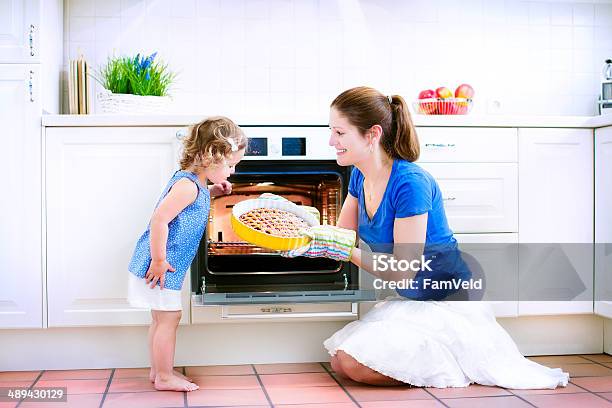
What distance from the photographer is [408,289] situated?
2.51 meters

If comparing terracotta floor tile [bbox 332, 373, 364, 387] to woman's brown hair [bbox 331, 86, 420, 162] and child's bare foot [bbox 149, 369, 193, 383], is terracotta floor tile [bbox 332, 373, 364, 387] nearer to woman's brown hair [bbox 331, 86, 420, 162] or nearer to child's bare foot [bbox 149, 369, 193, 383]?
child's bare foot [bbox 149, 369, 193, 383]

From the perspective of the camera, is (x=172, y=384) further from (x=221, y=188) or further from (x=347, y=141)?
(x=347, y=141)

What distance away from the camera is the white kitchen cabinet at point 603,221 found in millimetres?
2875

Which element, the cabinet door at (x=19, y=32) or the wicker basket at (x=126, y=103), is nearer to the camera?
the cabinet door at (x=19, y=32)

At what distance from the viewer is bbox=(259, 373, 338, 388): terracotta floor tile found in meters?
2.49

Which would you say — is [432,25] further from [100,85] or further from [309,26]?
[100,85]

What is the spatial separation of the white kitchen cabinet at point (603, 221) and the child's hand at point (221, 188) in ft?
4.55

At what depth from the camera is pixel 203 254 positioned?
2723 mm

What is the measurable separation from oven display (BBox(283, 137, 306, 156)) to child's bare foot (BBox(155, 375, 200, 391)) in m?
0.85

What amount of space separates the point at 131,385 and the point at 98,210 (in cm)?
62

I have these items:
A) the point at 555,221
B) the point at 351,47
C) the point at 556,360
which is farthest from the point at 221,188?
the point at 556,360

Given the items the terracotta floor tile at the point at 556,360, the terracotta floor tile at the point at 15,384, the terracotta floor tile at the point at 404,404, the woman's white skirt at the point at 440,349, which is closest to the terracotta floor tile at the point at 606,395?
the woman's white skirt at the point at 440,349

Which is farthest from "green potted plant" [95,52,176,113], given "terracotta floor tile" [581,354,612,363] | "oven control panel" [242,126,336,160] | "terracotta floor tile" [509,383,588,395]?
"terracotta floor tile" [581,354,612,363]

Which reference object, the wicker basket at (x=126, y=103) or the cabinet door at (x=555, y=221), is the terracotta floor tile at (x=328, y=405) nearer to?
the cabinet door at (x=555, y=221)
